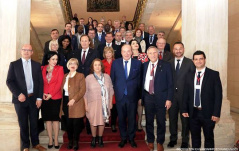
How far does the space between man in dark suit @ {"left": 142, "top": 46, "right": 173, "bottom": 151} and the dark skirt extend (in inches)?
60.1

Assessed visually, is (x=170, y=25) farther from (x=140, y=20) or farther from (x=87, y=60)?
(x=87, y=60)

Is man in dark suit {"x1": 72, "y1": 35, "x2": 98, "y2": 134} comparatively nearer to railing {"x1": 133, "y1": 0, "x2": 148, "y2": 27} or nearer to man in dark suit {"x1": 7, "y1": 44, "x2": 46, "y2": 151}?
man in dark suit {"x1": 7, "y1": 44, "x2": 46, "y2": 151}

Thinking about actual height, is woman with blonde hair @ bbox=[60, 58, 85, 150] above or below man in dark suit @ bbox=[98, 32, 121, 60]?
below

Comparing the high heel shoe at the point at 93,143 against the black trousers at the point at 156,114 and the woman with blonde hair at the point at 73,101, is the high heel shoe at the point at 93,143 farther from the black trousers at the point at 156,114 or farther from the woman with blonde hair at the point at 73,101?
the black trousers at the point at 156,114

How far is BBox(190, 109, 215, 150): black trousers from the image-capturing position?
3.44 m

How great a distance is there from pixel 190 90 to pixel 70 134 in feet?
7.17

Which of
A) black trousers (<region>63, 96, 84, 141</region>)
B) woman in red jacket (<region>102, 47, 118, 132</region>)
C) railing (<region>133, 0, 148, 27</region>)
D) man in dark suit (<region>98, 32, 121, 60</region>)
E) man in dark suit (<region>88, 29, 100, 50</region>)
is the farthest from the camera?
railing (<region>133, 0, 148, 27</region>)

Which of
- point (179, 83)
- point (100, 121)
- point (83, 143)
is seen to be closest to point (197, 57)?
point (179, 83)

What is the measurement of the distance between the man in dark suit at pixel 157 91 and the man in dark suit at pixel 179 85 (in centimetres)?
36

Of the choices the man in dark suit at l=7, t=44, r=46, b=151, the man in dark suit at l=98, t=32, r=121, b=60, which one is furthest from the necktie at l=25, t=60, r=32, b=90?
the man in dark suit at l=98, t=32, r=121, b=60

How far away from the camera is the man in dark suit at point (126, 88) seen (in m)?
4.21

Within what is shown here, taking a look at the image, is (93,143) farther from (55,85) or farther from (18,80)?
(18,80)

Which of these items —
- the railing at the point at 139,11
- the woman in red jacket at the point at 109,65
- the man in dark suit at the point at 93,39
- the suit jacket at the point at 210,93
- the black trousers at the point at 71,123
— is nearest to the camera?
the suit jacket at the point at 210,93

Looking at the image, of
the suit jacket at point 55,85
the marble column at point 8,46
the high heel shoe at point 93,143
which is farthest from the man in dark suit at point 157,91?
the marble column at point 8,46
